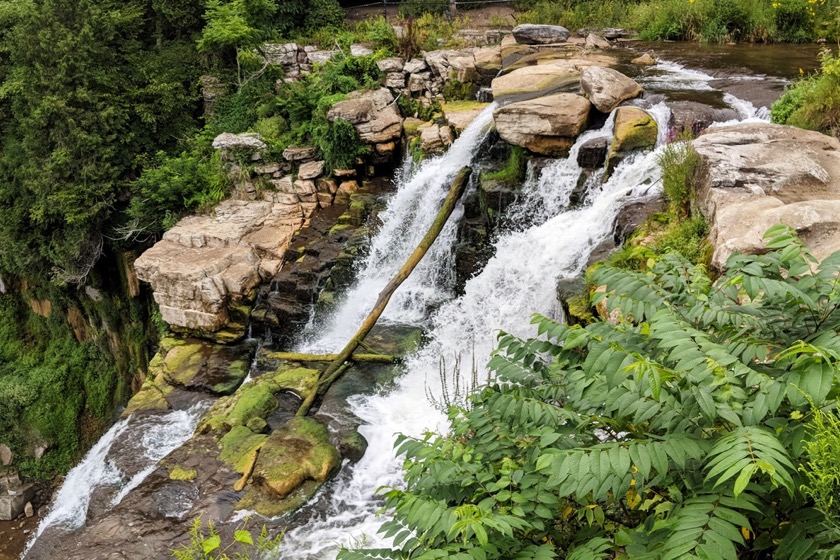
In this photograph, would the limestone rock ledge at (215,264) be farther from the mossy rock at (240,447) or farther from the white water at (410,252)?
the mossy rock at (240,447)

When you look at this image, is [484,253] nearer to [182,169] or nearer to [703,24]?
[182,169]

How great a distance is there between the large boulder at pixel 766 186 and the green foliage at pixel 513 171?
340cm

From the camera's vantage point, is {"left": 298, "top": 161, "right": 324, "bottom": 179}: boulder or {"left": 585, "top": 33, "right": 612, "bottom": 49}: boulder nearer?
{"left": 298, "top": 161, "right": 324, "bottom": 179}: boulder

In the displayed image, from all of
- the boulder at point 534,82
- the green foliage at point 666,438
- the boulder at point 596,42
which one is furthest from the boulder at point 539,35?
the green foliage at point 666,438

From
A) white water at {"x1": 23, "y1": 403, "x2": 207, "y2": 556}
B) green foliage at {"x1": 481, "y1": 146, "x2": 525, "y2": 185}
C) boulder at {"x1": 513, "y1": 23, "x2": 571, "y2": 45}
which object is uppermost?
boulder at {"x1": 513, "y1": 23, "x2": 571, "y2": 45}

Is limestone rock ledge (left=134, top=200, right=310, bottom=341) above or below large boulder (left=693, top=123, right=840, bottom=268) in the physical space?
below

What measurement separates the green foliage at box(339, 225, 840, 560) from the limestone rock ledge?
8.72 meters

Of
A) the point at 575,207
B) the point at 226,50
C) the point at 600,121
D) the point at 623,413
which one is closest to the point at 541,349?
the point at 623,413

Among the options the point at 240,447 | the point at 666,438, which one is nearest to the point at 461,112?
the point at 240,447

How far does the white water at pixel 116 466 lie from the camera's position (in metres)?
8.24

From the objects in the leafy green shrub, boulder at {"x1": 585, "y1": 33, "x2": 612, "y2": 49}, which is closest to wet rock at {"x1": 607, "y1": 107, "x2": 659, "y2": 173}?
the leafy green shrub

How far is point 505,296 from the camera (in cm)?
891

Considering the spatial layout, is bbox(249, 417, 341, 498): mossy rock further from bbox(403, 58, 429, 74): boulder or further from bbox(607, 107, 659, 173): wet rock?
bbox(403, 58, 429, 74): boulder

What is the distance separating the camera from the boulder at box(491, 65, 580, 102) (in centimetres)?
1134
